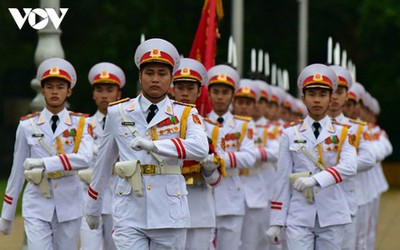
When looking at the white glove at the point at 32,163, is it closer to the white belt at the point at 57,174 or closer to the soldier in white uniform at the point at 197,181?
the white belt at the point at 57,174

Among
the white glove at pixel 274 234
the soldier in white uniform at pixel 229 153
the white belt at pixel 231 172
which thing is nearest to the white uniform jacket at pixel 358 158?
A: the white glove at pixel 274 234

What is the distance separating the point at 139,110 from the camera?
381 inches

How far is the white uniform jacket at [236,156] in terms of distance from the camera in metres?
13.3

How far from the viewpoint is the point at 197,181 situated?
11.7 meters

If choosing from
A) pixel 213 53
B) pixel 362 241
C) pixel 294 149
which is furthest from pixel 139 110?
pixel 362 241

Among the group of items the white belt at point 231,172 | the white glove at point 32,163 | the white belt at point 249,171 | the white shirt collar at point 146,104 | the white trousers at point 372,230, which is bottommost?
the white trousers at point 372,230

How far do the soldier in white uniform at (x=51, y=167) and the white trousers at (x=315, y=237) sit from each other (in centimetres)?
193

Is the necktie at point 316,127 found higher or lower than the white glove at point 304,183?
higher

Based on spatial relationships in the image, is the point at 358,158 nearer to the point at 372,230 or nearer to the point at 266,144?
the point at 266,144

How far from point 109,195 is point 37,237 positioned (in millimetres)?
1682

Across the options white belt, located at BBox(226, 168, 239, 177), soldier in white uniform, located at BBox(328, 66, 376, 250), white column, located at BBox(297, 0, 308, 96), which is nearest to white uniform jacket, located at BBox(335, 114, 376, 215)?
soldier in white uniform, located at BBox(328, 66, 376, 250)

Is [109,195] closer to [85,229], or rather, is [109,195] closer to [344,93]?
[85,229]

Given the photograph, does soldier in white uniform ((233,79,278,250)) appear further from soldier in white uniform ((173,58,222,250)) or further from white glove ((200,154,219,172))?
white glove ((200,154,219,172))

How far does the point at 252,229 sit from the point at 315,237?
12.2 ft
